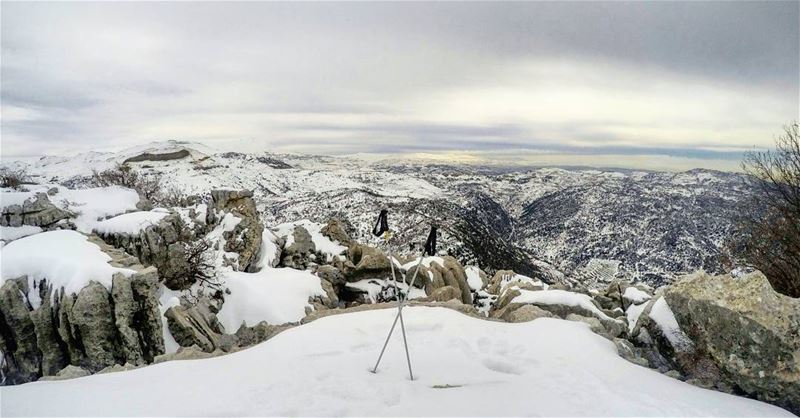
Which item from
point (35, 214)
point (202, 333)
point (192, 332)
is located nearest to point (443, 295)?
point (202, 333)

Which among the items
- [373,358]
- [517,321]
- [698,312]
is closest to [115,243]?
[373,358]

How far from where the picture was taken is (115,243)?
57.8 feet

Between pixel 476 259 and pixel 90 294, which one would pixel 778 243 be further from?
pixel 476 259

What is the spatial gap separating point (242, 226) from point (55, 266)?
46.6 feet

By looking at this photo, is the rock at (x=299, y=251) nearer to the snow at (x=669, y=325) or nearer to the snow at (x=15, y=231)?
the snow at (x=15, y=231)

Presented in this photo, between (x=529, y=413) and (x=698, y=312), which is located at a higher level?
(x=698, y=312)

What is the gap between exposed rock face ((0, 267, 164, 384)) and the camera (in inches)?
429

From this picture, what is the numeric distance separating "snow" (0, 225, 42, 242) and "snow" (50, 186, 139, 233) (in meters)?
1.55

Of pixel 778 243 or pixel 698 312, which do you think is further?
pixel 778 243

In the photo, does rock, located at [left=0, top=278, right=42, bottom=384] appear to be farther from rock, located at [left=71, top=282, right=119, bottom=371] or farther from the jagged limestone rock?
rock, located at [left=71, top=282, right=119, bottom=371]

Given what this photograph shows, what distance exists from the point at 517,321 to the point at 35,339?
14.5 meters

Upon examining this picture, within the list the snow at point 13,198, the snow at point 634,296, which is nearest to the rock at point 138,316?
the snow at point 13,198

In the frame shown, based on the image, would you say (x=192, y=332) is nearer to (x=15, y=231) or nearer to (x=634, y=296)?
(x=15, y=231)

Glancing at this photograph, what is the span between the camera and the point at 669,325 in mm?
10164
